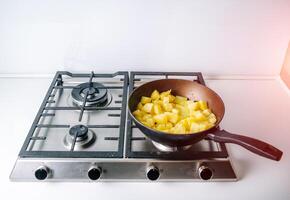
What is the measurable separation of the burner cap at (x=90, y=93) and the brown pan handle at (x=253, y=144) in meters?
0.38

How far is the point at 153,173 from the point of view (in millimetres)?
694

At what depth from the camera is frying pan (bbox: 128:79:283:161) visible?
0.65m

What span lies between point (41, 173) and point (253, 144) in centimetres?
49

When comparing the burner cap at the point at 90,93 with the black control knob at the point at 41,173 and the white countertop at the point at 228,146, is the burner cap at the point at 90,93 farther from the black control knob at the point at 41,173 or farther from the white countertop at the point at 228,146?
the black control knob at the point at 41,173

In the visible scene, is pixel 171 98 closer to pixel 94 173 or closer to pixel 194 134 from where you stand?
pixel 194 134

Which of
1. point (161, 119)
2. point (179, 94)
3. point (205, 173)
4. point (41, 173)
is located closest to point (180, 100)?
point (179, 94)

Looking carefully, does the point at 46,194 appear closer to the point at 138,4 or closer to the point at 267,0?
the point at 138,4

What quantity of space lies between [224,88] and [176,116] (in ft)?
1.22

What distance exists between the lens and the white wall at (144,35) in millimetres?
984

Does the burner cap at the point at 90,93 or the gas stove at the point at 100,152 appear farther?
the burner cap at the point at 90,93

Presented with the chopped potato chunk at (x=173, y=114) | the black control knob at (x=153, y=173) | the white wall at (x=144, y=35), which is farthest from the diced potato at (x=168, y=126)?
the white wall at (x=144, y=35)

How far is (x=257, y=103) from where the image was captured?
993mm

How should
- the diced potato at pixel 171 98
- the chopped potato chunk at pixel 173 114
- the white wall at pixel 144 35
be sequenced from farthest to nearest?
1. the white wall at pixel 144 35
2. the diced potato at pixel 171 98
3. the chopped potato chunk at pixel 173 114

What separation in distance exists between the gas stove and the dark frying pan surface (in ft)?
0.17
